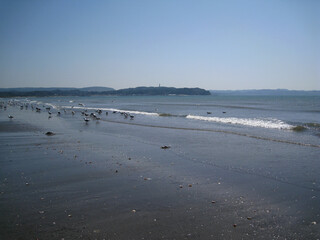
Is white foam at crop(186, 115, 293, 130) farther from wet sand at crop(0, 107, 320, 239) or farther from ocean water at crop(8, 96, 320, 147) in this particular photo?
wet sand at crop(0, 107, 320, 239)

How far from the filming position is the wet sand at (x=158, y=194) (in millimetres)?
6699

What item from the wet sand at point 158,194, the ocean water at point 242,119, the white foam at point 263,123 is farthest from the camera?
the white foam at point 263,123

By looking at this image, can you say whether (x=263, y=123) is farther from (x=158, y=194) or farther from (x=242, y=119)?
(x=158, y=194)

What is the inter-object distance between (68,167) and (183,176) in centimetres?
505

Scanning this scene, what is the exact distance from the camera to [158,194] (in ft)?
29.7

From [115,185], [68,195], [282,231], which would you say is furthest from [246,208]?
[68,195]

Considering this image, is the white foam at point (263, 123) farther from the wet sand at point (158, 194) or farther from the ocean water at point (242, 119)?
the wet sand at point (158, 194)

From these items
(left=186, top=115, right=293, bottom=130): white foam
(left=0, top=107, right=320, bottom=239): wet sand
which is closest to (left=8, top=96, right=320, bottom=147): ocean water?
(left=186, top=115, right=293, bottom=130): white foam

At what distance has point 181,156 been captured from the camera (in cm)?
1496

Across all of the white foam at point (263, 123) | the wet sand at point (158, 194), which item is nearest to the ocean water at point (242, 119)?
the white foam at point (263, 123)

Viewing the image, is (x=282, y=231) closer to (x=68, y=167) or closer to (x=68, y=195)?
(x=68, y=195)

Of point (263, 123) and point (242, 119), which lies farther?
point (242, 119)

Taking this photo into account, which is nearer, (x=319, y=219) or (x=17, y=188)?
(x=319, y=219)

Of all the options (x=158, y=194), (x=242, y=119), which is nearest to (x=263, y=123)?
(x=242, y=119)
